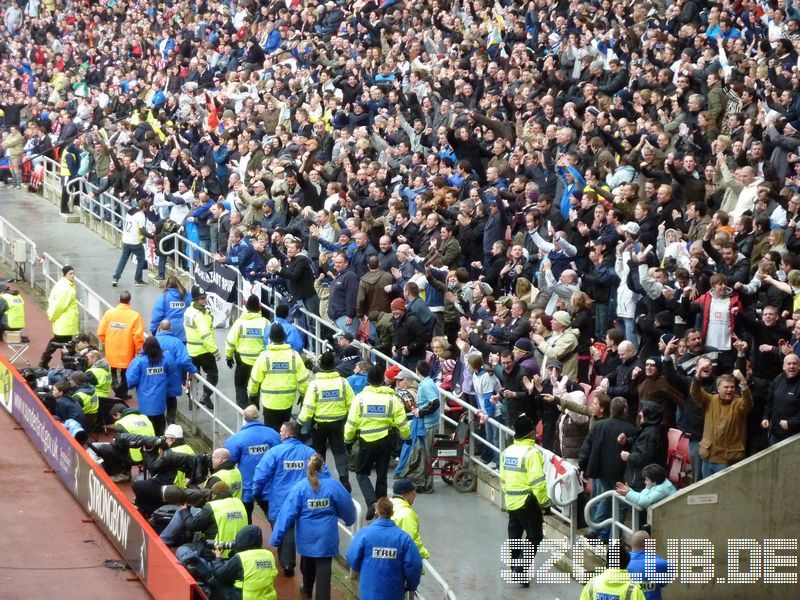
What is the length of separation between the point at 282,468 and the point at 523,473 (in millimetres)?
2393

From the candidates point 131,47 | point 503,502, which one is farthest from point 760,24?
point 131,47

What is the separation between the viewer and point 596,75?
22.4m

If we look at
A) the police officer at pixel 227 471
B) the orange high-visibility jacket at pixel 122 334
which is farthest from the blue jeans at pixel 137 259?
the police officer at pixel 227 471

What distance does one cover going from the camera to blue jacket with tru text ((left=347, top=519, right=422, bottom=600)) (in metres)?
12.1

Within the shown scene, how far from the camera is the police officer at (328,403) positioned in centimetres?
1552

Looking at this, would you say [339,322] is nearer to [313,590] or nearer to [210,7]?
[313,590]

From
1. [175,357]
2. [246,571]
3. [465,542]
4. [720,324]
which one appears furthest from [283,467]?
[720,324]

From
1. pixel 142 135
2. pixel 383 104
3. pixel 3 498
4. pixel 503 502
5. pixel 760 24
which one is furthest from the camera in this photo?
pixel 142 135

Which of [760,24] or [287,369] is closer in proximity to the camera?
[287,369]

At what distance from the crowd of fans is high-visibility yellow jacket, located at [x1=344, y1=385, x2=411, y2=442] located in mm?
1362

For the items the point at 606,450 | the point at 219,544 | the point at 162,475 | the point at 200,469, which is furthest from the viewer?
the point at 200,469

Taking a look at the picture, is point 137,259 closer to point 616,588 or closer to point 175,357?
point 175,357

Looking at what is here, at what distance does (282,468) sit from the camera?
14.1m

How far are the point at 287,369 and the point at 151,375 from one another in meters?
2.27
